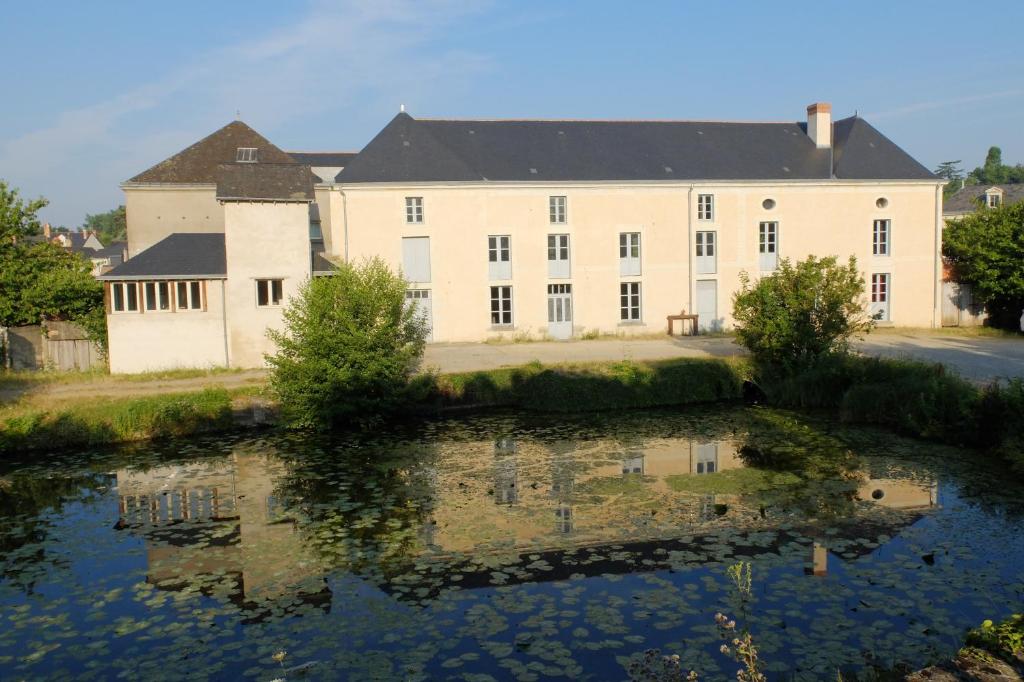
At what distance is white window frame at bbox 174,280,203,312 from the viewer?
20.0 m

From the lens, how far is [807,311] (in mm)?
17297

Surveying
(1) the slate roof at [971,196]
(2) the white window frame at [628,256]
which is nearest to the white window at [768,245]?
(2) the white window frame at [628,256]

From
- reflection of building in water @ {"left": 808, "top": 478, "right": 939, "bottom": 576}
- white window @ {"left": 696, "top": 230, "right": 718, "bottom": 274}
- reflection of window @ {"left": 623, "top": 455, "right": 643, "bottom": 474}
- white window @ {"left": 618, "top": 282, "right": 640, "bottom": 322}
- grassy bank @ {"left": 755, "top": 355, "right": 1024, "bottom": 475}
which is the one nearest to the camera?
reflection of building in water @ {"left": 808, "top": 478, "right": 939, "bottom": 576}

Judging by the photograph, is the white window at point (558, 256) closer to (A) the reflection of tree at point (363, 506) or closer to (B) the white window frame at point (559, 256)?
(B) the white window frame at point (559, 256)

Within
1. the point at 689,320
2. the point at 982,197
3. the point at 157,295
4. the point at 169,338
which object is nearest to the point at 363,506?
the point at 169,338

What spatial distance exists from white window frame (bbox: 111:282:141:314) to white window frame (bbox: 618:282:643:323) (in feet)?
46.7

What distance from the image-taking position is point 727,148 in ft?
92.3

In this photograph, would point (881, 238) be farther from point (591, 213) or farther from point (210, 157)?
point (210, 157)

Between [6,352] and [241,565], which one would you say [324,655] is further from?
[6,352]

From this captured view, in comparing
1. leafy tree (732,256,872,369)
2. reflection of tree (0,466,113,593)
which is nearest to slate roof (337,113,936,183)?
leafy tree (732,256,872,369)

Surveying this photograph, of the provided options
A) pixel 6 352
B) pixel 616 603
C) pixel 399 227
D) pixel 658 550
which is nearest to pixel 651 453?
pixel 658 550

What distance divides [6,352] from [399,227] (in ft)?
35.9

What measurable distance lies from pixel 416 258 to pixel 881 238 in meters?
15.5

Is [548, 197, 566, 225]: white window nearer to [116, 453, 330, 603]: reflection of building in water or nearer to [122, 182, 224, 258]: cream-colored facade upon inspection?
[122, 182, 224, 258]: cream-colored facade
